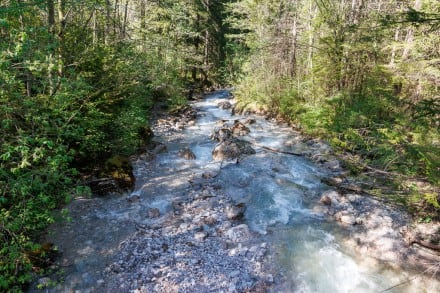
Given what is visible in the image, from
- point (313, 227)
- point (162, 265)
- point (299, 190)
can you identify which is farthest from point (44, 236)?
point (299, 190)

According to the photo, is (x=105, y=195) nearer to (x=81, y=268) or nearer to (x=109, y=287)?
(x=81, y=268)

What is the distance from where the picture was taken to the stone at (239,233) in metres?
6.09

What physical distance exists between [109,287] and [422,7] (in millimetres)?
10832

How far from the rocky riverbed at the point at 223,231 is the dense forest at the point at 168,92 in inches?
28.1

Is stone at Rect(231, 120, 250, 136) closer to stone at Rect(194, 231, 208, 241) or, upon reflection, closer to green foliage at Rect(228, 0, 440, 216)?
green foliage at Rect(228, 0, 440, 216)

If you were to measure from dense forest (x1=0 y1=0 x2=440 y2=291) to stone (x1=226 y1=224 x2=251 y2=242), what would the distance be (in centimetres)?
304

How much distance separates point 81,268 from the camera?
505 centimetres

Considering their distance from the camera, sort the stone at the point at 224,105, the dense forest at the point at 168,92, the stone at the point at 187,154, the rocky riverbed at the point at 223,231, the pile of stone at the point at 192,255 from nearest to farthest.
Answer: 1. the dense forest at the point at 168,92
2. the pile of stone at the point at 192,255
3. the rocky riverbed at the point at 223,231
4. the stone at the point at 187,154
5. the stone at the point at 224,105

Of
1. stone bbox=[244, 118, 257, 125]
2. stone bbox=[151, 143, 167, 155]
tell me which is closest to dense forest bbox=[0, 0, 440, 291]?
stone bbox=[151, 143, 167, 155]

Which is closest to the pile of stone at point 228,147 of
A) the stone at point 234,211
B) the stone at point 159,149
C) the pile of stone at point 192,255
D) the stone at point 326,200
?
the stone at point 159,149

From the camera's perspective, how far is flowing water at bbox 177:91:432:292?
5141mm

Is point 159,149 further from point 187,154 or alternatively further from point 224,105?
point 224,105

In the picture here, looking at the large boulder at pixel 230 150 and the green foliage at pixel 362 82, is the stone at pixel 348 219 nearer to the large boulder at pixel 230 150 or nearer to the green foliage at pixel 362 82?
the green foliage at pixel 362 82

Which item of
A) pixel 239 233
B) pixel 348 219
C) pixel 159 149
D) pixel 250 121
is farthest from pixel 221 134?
pixel 348 219
